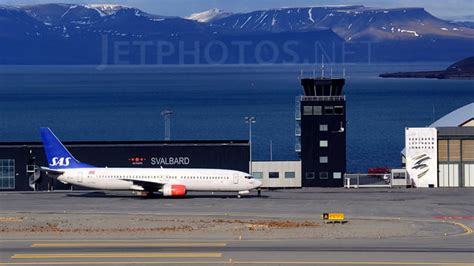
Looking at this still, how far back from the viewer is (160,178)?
92.1 meters

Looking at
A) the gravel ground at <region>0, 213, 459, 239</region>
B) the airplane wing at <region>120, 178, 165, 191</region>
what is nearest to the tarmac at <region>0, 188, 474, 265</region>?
the gravel ground at <region>0, 213, 459, 239</region>

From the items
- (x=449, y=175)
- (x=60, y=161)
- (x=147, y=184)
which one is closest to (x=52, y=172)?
(x=60, y=161)

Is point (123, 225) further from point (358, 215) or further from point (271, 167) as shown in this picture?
point (271, 167)

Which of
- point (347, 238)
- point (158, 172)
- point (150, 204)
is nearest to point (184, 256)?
point (347, 238)

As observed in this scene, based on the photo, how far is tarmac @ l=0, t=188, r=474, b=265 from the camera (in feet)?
179

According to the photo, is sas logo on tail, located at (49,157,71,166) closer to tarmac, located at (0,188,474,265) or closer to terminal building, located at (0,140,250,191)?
tarmac, located at (0,188,474,265)

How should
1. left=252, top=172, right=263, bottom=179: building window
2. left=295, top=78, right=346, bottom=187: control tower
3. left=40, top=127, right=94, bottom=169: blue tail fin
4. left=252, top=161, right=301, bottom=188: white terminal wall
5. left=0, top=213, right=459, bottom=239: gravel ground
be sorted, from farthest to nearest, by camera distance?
left=295, top=78, right=346, bottom=187: control tower < left=252, top=172, right=263, bottom=179: building window < left=252, top=161, right=301, bottom=188: white terminal wall < left=40, top=127, right=94, bottom=169: blue tail fin < left=0, top=213, right=459, bottom=239: gravel ground

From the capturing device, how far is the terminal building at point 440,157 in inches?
3974

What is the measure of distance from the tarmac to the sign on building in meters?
3.77

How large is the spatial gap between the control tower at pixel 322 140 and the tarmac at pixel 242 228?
3171 mm

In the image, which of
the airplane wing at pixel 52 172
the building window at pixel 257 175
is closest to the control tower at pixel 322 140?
the building window at pixel 257 175

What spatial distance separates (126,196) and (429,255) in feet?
143

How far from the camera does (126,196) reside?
309 ft

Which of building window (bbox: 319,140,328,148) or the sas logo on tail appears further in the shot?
building window (bbox: 319,140,328,148)
